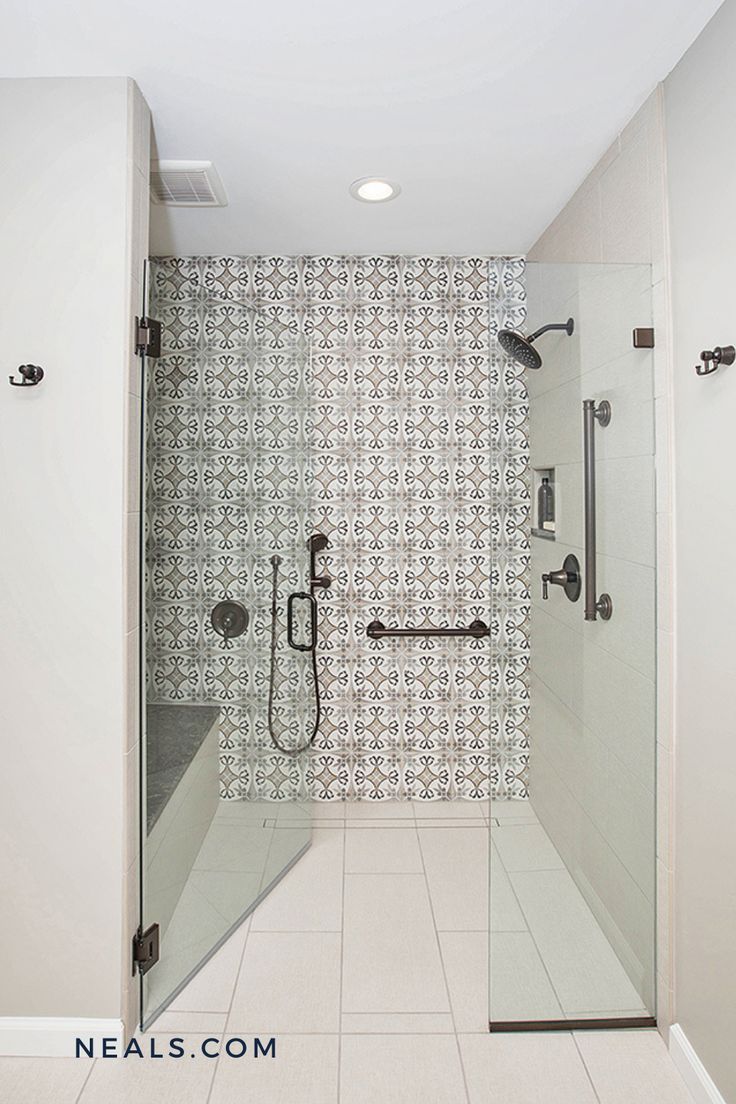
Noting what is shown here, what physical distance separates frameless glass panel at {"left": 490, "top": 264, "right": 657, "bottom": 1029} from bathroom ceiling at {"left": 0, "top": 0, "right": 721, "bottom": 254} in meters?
0.48

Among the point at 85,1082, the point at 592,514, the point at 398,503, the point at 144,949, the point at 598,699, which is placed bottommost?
the point at 85,1082

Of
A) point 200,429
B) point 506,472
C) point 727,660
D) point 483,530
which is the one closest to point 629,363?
point 506,472

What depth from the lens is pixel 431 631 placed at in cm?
334

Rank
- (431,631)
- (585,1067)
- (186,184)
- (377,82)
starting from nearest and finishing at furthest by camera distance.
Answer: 1. (585,1067)
2. (377,82)
3. (186,184)
4. (431,631)

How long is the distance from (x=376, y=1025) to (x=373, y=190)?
2.53m

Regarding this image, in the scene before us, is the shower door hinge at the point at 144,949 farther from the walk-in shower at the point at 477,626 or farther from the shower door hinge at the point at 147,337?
the shower door hinge at the point at 147,337

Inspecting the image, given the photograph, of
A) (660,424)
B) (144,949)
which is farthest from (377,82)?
(144,949)

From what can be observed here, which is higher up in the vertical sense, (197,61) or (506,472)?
(197,61)

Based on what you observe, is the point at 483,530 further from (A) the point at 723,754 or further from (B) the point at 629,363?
(A) the point at 723,754

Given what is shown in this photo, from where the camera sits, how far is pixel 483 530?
3.40m

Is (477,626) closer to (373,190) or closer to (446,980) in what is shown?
(446,980)

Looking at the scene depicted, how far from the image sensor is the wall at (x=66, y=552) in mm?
1872

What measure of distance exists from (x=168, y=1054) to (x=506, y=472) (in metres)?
1.71

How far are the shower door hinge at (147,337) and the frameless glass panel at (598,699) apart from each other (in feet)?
3.15
